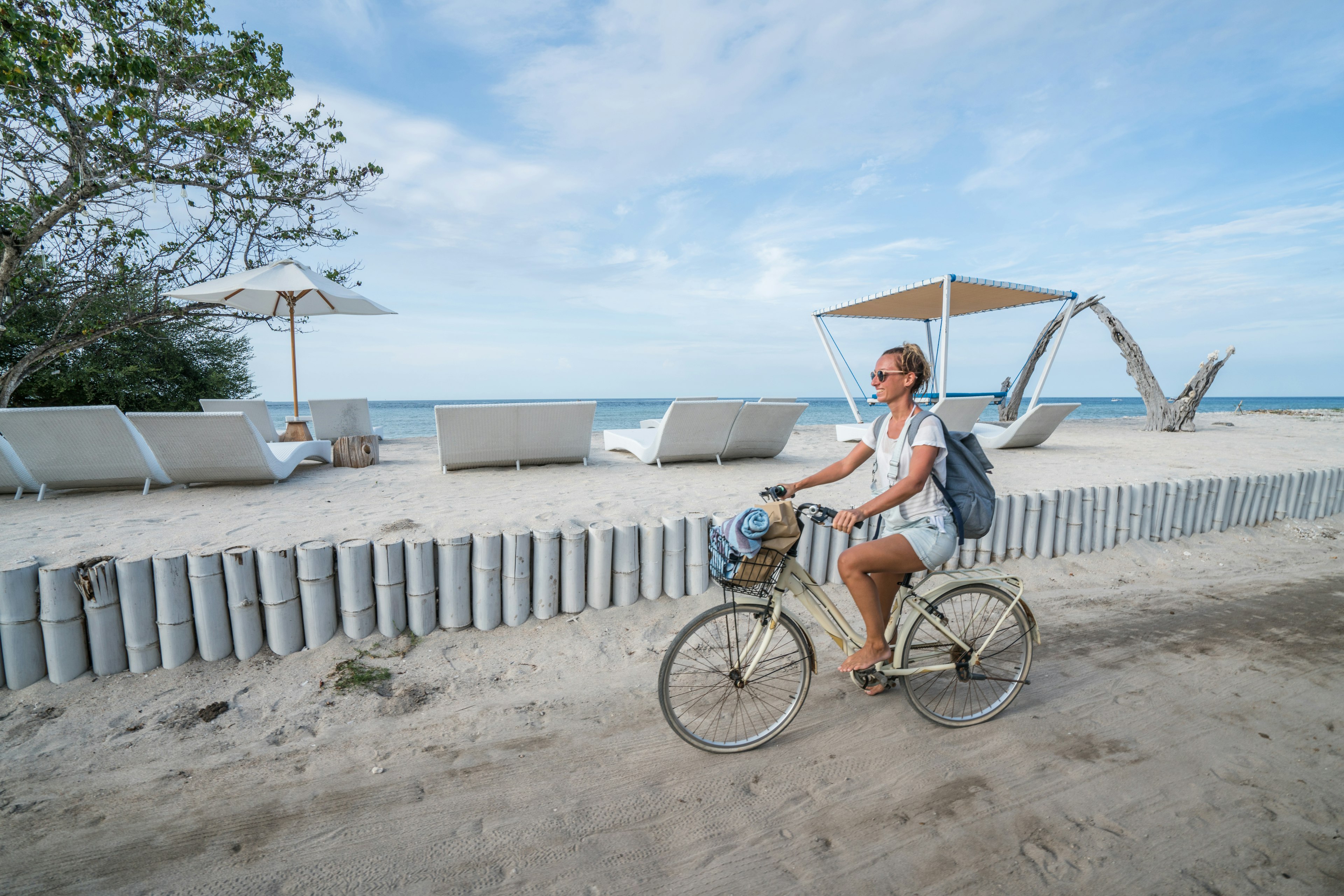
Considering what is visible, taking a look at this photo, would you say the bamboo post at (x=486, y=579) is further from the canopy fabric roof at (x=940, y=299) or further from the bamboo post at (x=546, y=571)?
the canopy fabric roof at (x=940, y=299)

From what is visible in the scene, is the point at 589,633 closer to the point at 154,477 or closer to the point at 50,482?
the point at 154,477

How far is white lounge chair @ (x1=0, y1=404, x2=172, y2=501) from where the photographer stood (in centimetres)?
499

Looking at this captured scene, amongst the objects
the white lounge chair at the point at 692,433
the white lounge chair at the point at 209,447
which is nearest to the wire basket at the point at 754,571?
the white lounge chair at the point at 692,433

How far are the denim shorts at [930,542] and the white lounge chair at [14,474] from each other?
279 inches

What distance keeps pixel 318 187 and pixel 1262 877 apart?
12169 mm

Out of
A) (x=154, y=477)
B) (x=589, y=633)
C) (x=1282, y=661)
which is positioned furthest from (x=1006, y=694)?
(x=154, y=477)

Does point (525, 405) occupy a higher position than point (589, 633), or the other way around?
point (525, 405)

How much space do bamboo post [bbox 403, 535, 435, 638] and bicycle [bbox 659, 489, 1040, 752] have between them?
149 cm

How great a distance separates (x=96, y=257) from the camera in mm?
8812

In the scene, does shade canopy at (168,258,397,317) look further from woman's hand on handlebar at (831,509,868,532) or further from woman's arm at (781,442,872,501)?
woman's hand on handlebar at (831,509,868,532)

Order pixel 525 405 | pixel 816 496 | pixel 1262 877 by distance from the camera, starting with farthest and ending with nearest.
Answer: pixel 525 405, pixel 816 496, pixel 1262 877

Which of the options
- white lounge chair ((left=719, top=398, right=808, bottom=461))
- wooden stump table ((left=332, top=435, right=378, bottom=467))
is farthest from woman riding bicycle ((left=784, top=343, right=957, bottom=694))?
wooden stump table ((left=332, top=435, right=378, bottom=467))

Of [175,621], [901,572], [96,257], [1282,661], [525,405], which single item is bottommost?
[1282,661]

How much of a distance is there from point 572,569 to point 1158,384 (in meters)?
16.5
